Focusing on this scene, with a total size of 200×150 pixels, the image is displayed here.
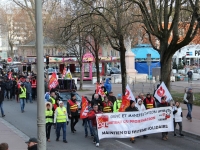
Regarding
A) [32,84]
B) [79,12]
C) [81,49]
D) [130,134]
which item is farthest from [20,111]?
[81,49]

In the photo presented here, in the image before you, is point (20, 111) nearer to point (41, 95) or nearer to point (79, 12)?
point (79, 12)

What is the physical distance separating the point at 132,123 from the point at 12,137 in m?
4.39

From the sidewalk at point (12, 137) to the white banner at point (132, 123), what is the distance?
269cm

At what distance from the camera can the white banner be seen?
13414mm

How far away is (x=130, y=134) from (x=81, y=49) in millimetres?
21253

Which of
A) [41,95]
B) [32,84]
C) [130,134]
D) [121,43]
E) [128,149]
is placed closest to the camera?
[41,95]

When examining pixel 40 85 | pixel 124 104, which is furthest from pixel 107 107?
pixel 40 85

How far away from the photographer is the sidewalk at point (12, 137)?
41.8 feet

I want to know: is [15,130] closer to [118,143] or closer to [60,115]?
[60,115]

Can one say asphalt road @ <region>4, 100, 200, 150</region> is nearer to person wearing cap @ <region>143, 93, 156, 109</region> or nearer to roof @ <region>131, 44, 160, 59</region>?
person wearing cap @ <region>143, 93, 156, 109</region>

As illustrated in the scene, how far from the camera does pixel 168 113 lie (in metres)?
14.4

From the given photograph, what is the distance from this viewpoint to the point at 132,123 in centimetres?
1365

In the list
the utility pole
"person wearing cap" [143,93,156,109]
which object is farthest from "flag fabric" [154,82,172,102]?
the utility pole

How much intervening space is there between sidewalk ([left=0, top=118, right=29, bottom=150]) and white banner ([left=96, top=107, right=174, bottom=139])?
2.69 metres
